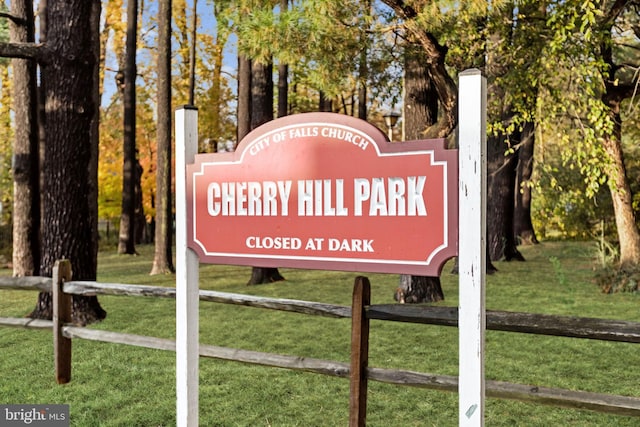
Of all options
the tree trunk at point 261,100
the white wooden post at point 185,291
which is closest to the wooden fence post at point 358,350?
the white wooden post at point 185,291

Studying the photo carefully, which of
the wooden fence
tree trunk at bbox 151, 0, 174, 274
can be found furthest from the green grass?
tree trunk at bbox 151, 0, 174, 274

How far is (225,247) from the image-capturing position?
13.6 feet

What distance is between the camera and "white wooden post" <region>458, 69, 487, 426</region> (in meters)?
3.29

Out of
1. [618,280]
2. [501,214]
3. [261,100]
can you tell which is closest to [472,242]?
[618,280]

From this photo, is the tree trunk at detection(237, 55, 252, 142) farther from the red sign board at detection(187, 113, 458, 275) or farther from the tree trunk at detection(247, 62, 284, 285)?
the red sign board at detection(187, 113, 458, 275)

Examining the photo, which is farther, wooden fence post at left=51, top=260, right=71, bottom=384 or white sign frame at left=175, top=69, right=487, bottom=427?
wooden fence post at left=51, top=260, right=71, bottom=384

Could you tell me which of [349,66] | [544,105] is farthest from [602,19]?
[349,66]

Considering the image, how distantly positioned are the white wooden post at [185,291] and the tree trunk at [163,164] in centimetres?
1204

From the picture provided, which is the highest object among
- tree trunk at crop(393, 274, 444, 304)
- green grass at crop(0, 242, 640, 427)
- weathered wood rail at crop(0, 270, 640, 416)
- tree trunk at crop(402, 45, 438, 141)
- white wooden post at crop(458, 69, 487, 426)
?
tree trunk at crop(402, 45, 438, 141)

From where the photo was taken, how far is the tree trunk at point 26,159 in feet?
45.5

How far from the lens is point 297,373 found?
23.1ft

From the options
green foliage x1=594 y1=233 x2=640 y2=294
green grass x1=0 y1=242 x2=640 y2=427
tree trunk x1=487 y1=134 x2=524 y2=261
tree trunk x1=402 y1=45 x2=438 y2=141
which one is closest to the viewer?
green grass x1=0 y1=242 x2=640 y2=427

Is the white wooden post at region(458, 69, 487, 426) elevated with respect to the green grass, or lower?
elevated

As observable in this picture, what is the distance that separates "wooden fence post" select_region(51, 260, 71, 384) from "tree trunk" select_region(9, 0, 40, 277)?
831 cm
